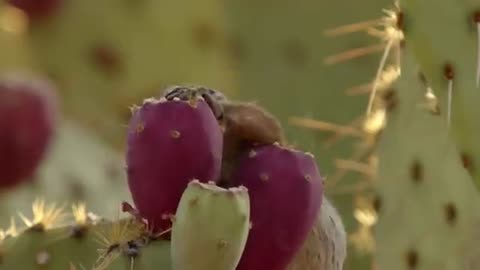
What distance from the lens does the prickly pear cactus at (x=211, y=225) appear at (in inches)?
40.3

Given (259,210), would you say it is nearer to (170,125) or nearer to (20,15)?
(170,125)

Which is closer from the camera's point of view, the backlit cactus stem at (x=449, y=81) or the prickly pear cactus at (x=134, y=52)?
the backlit cactus stem at (x=449, y=81)

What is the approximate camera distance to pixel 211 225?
1.03m

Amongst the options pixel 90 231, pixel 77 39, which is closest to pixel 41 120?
pixel 77 39

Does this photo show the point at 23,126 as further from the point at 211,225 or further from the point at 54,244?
the point at 211,225

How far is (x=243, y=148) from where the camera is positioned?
1188 millimetres

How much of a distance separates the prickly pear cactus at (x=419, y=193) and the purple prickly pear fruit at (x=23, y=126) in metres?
1.11

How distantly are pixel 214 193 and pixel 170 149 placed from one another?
0.30 ft

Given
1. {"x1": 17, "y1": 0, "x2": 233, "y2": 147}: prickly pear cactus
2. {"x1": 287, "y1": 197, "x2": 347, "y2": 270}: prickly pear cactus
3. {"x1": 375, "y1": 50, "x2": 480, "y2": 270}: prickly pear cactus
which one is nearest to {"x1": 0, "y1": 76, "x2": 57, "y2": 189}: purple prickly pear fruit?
{"x1": 17, "y1": 0, "x2": 233, "y2": 147}: prickly pear cactus

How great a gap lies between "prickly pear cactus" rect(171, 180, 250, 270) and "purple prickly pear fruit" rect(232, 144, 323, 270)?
0.08m

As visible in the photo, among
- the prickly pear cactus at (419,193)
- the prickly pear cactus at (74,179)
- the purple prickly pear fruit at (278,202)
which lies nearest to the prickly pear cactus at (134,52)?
the prickly pear cactus at (74,179)

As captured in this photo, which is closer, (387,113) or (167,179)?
(167,179)

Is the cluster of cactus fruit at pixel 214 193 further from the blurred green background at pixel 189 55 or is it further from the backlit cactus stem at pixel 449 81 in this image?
the blurred green background at pixel 189 55

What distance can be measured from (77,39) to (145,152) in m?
2.03
